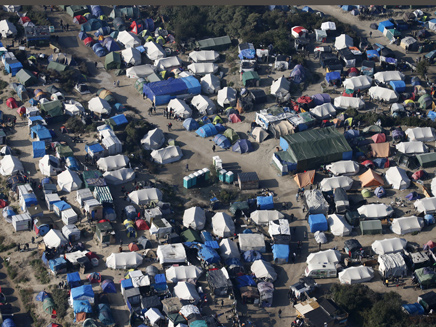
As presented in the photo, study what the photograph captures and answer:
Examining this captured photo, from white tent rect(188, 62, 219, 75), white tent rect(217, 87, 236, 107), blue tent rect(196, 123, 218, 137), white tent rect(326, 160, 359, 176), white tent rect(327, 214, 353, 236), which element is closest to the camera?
white tent rect(327, 214, 353, 236)

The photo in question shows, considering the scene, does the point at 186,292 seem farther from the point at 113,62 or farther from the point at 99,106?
the point at 113,62

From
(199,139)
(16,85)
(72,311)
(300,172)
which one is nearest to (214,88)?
(199,139)

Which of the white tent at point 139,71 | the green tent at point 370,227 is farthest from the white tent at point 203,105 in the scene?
the green tent at point 370,227

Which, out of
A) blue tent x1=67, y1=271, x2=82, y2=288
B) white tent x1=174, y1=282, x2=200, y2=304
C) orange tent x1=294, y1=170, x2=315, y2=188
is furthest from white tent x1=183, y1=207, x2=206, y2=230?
blue tent x1=67, y1=271, x2=82, y2=288

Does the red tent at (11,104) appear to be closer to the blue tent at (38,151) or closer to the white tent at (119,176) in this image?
the blue tent at (38,151)

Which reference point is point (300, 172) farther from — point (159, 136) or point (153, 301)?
point (153, 301)

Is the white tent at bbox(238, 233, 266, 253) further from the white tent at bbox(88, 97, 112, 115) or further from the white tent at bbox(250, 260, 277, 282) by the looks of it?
the white tent at bbox(88, 97, 112, 115)
